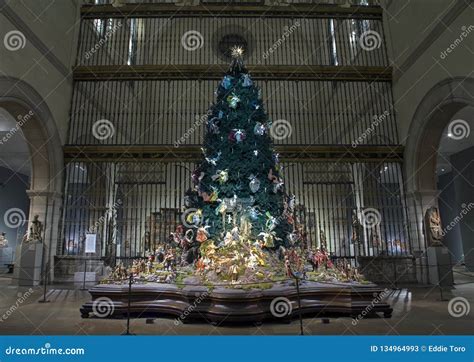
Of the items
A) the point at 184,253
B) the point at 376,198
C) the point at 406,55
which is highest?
the point at 406,55

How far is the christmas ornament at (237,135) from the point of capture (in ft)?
21.7

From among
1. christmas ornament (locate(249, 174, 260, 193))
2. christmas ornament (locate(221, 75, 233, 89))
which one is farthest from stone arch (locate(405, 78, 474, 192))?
christmas ornament (locate(249, 174, 260, 193))

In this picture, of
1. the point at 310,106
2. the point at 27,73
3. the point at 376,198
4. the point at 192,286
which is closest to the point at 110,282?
the point at 192,286

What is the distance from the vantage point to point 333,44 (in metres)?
14.5

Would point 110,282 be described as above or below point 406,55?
below

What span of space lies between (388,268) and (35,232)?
10188mm

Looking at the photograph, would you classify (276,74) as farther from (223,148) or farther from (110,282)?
(110,282)

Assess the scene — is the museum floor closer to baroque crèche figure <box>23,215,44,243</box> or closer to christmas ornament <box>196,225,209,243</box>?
christmas ornament <box>196,225,209,243</box>

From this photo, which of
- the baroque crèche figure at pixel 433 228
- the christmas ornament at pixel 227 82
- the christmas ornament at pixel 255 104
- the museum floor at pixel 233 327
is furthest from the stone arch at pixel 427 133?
the christmas ornament at pixel 227 82

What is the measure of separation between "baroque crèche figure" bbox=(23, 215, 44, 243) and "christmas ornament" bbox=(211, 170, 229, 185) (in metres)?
5.98

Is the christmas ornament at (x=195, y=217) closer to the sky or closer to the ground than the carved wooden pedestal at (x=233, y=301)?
closer to the sky

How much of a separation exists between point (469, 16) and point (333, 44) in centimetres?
758

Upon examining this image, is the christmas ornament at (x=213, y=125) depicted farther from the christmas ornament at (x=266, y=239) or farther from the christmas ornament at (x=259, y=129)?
the christmas ornament at (x=266, y=239)

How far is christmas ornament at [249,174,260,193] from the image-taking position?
6355 millimetres
